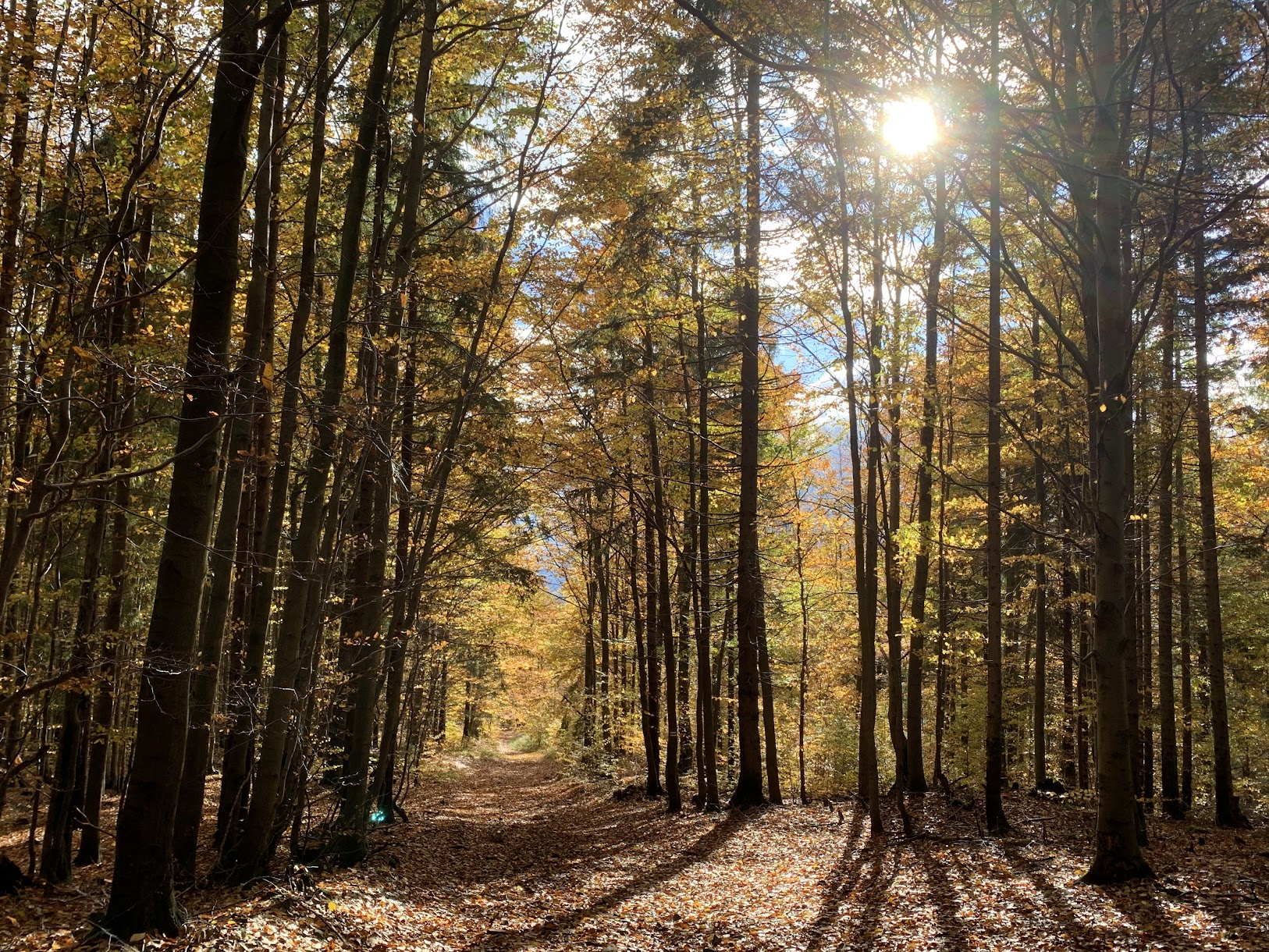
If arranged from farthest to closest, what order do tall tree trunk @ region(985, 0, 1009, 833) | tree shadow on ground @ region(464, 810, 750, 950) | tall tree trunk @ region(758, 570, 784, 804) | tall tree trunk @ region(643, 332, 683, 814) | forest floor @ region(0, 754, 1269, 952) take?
tall tree trunk @ region(758, 570, 784, 804)
tall tree trunk @ region(643, 332, 683, 814)
tall tree trunk @ region(985, 0, 1009, 833)
tree shadow on ground @ region(464, 810, 750, 950)
forest floor @ region(0, 754, 1269, 952)

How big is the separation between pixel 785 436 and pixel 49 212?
1277cm

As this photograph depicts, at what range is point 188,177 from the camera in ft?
25.9

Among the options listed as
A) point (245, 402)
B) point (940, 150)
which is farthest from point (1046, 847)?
point (245, 402)

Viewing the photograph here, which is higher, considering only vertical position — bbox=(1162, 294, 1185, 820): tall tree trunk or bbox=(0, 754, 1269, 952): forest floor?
bbox=(1162, 294, 1185, 820): tall tree trunk

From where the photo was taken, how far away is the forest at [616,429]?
18.0ft

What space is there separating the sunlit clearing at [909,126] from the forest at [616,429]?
0.17ft

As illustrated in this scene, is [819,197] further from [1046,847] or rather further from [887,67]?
[1046,847]

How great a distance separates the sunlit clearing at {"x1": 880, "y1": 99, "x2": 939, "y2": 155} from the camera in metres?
5.47

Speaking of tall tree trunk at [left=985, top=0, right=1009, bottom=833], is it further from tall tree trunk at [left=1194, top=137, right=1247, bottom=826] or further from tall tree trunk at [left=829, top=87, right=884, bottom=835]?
tall tree trunk at [left=1194, top=137, right=1247, bottom=826]

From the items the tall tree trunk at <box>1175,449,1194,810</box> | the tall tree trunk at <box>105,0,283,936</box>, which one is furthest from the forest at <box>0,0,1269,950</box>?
the tall tree trunk at <box>1175,449,1194,810</box>

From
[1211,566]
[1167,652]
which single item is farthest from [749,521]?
[1211,566]

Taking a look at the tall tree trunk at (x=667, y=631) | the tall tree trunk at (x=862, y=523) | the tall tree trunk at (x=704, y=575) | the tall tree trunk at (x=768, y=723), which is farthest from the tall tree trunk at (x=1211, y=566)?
the tall tree trunk at (x=667, y=631)

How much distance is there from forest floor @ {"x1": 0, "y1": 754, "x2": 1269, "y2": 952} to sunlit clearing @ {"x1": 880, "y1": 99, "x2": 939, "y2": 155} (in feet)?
20.2

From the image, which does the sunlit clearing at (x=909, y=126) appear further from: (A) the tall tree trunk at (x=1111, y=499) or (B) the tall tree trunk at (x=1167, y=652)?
(B) the tall tree trunk at (x=1167, y=652)
